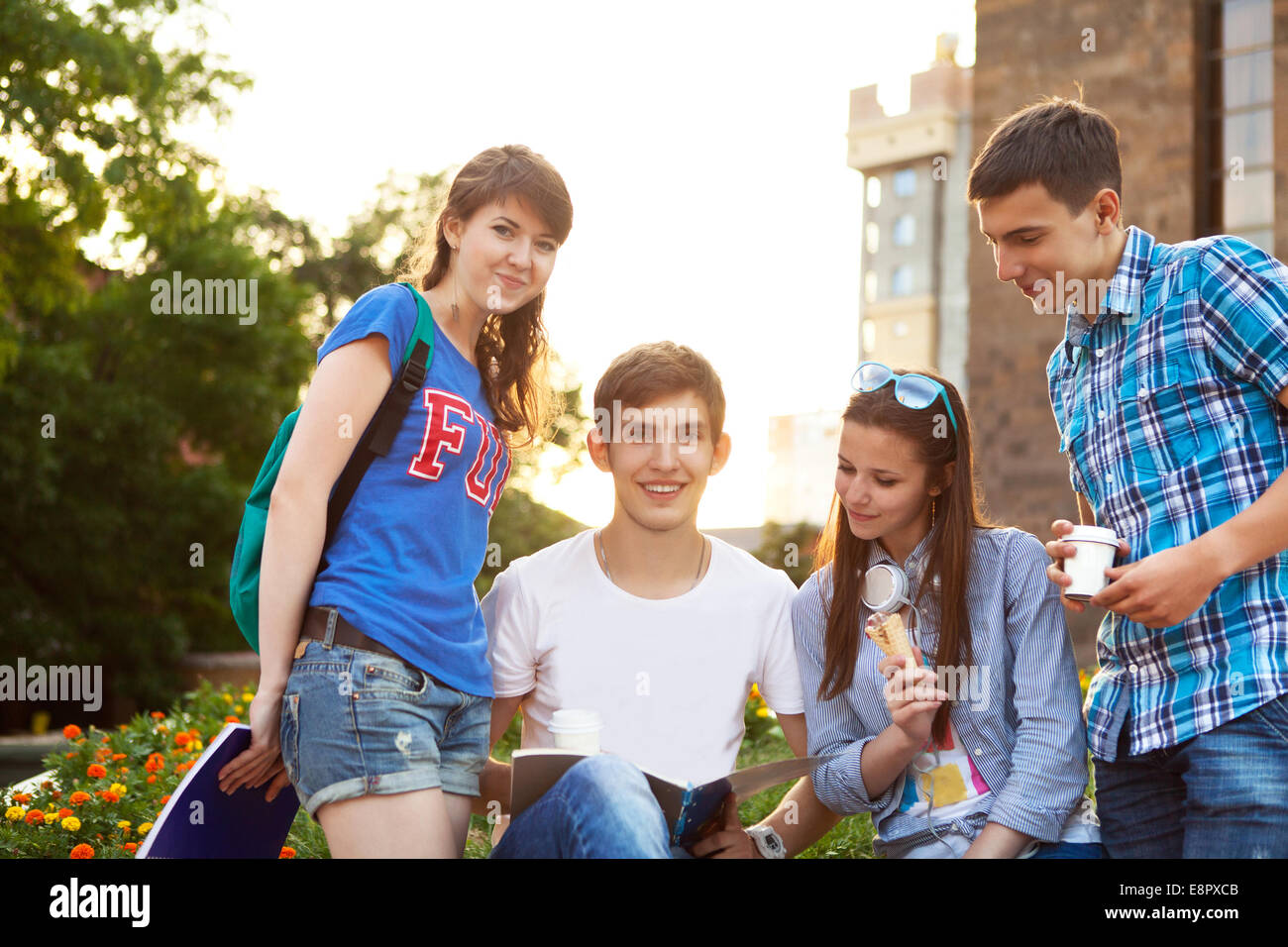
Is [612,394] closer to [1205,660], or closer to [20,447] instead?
[1205,660]

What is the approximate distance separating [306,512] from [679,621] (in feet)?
3.28

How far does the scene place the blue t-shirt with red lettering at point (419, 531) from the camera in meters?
2.38

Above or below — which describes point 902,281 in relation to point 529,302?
above

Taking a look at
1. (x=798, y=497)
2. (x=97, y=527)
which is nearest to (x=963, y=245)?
(x=798, y=497)

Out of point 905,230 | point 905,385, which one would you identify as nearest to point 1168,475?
point 905,385

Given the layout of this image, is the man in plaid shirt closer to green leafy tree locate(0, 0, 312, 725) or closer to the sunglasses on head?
the sunglasses on head

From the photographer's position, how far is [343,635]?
2.34m

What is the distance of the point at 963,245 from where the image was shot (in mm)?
48656

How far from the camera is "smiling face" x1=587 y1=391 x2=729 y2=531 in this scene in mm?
2928

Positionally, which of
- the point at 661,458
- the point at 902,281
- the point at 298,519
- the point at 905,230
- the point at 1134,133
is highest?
the point at 905,230

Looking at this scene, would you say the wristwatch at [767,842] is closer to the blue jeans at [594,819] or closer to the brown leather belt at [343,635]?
the blue jeans at [594,819]

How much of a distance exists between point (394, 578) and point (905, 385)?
125cm

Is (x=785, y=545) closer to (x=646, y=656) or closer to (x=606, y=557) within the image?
(x=606, y=557)

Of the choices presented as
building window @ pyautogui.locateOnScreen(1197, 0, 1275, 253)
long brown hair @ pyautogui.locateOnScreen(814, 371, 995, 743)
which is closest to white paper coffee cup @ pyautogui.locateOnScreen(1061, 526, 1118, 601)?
long brown hair @ pyautogui.locateOnScreen(814, 371, 995, 743)
